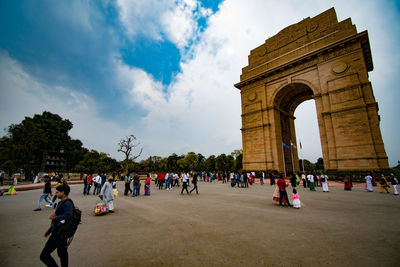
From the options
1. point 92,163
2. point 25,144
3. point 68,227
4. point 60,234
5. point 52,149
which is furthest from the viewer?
point 92,163

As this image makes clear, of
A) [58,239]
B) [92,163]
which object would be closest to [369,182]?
[58,239]

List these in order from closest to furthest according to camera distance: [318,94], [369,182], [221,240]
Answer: [221,240], [369,182], [318,94]

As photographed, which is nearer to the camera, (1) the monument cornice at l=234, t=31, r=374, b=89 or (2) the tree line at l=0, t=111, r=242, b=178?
(1) the monument cornice at l=234, t=31, r=374, b=89

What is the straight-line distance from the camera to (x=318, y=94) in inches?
880

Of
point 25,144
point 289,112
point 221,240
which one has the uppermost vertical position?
point 289,112

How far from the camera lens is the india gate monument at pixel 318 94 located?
18.7 meters

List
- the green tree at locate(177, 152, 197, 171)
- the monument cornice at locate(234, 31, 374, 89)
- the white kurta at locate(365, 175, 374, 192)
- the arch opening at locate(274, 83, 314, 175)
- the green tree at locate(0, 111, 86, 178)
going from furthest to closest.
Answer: the green tree at locate(177, 152, 197, 171)
the arch opening at locate(274, 83, 314, 175)
the green tree at locate(0, 111, 86, 178)
the monument cornice at locate(234, 31, 374, 89)
the white kurta at locate(365, 175, 374, 192)

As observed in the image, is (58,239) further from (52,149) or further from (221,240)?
(52,149)

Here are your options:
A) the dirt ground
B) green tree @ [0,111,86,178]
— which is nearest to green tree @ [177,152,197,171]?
green tree @ [0,111,86,178]

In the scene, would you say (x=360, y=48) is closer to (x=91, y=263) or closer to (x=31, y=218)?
(x=91, y=263)

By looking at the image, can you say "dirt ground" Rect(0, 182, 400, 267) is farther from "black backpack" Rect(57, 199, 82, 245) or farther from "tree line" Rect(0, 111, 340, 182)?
"tree line" Rect(0, 111, 340, 182)

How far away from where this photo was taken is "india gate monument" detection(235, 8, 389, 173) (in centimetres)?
1867

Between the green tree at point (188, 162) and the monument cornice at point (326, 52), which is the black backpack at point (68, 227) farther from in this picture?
the green tree at point (188, 162)

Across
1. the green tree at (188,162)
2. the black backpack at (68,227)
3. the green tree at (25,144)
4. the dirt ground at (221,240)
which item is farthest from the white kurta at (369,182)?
the green tree at (188,162)
